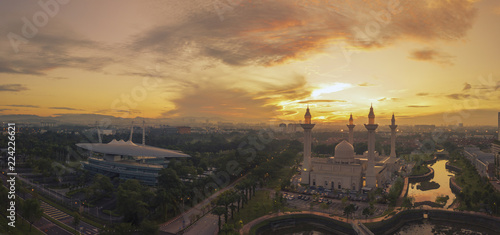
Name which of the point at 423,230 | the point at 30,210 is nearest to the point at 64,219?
the point at 30,210

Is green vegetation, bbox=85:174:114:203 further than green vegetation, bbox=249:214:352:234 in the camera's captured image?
Yes

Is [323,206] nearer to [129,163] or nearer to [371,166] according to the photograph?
[371,166]

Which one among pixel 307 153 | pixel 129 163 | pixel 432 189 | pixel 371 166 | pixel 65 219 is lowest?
pixel 432 189

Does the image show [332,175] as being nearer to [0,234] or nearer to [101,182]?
[101,182]

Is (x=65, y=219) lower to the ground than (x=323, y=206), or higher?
lower

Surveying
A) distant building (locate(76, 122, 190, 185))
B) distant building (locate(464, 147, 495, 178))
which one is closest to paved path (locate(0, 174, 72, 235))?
distant building (locate(76, 122, 190, 185))

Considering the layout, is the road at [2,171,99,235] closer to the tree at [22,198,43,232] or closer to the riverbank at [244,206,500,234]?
the tree at [22,198,43,232]

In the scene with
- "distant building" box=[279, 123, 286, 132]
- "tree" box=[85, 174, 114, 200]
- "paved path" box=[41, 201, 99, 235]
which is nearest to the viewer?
"paved path" box=[41, 201, 99, 235]

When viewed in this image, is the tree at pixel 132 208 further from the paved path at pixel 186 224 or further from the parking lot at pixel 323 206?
the parking lot at pixel 323 206

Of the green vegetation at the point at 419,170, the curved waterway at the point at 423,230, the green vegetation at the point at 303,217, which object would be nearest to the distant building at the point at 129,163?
the green vegetation at the point at 303,217
